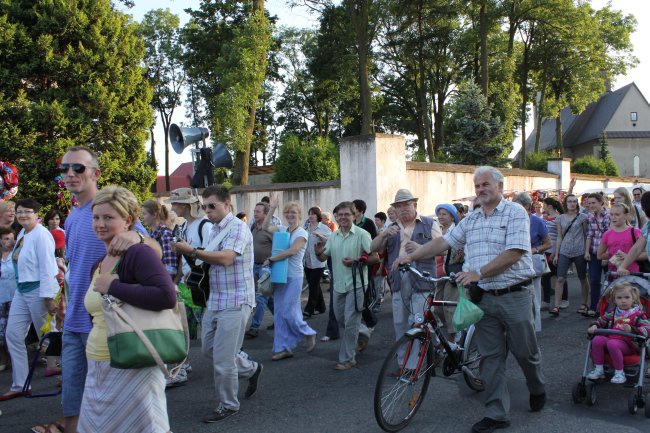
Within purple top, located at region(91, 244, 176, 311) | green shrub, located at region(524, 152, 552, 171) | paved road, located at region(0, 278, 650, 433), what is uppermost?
green shrub, located at region(524, 152, 552, 171)

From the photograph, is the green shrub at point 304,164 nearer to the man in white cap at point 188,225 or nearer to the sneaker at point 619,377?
the man in white cap at point 188,225

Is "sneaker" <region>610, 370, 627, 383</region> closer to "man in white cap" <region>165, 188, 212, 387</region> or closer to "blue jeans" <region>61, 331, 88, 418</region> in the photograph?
"man in white cap" <region>165, 188, 212, 387</region>

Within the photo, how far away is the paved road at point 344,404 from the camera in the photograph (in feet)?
16.5

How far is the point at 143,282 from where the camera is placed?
10.4ft

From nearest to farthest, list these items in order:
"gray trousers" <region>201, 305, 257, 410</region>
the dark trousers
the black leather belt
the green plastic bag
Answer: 1. the green plastic bag
2. the black leather belt
3. "gray trousers" <region>201, 305, 257, 410</region>
4. the dark trousers

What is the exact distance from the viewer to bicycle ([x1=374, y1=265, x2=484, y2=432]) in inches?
186

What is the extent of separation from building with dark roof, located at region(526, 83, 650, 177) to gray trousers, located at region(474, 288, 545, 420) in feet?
201

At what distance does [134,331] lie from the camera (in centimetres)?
310

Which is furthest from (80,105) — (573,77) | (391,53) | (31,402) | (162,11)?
(573,77)

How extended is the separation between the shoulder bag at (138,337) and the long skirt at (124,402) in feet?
0.41

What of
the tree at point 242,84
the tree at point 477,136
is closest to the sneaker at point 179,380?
the tree at point 242,84

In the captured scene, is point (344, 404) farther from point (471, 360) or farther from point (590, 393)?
point (590, 393)

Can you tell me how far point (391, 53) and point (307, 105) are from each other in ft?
29.5

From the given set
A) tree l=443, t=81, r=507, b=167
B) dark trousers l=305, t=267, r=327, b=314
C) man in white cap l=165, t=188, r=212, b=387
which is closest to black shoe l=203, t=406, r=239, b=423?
man in white cap l=165, t=188, r=212, b=387
